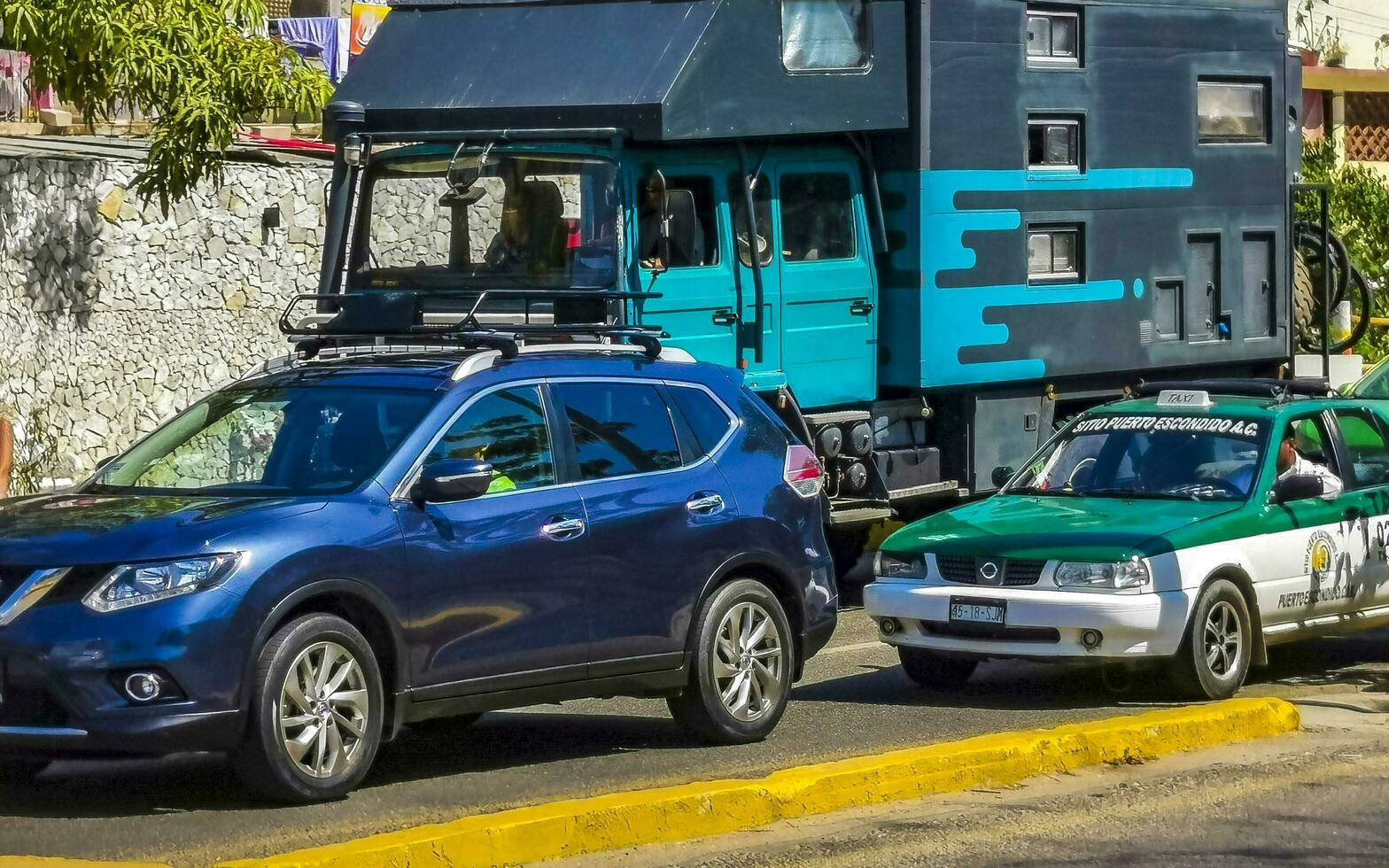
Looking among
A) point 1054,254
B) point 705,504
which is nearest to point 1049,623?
point 705,504

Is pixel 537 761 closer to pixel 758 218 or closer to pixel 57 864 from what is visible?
pixel 57 864

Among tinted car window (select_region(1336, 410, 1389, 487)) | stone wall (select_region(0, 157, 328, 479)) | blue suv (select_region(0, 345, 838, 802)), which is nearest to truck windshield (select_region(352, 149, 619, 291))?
blue suv (select_region(0, 345, 838, 802))

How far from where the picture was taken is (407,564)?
7.71 metres

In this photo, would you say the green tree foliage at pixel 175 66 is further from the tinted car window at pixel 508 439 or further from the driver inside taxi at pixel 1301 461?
the driver inside taxi at pixel 1301 461

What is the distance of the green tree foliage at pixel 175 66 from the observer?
15.1m

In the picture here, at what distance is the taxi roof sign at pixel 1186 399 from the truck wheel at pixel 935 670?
6.04 feet

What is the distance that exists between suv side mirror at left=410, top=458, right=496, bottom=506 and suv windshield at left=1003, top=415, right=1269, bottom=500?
4.31 metres

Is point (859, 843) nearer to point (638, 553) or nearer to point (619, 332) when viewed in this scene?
point (638, 553)

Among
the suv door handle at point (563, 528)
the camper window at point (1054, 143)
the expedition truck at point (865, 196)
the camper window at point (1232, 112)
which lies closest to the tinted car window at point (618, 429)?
the suv door handle at point (563, 528)

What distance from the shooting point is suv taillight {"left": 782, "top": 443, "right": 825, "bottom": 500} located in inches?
375

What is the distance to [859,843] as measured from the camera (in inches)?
285

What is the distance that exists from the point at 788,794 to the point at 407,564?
5.17ft

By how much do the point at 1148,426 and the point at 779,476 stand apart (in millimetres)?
2797

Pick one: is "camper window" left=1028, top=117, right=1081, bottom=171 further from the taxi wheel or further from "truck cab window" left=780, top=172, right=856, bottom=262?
the taxi wheel
